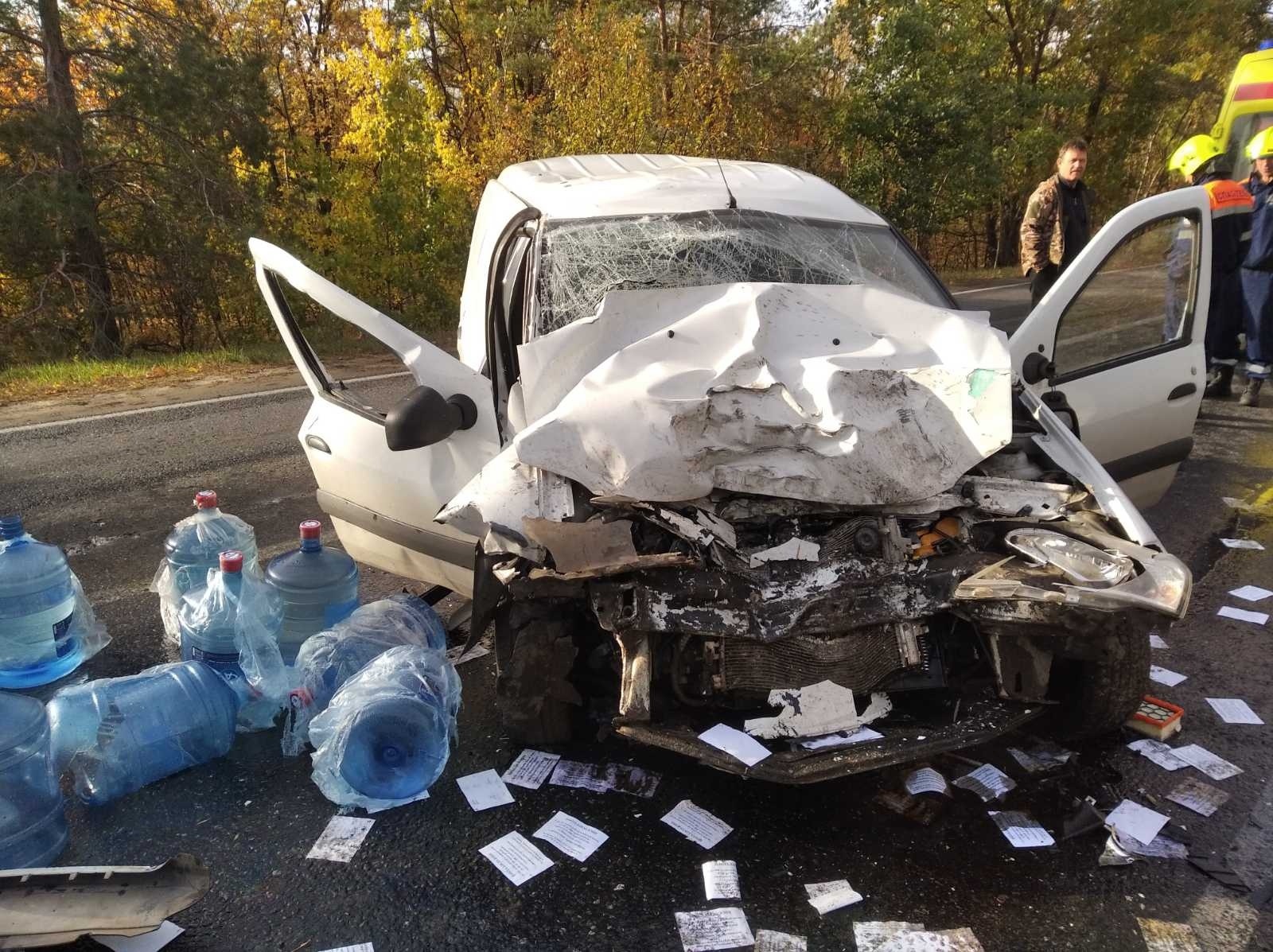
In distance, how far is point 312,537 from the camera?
3.17m

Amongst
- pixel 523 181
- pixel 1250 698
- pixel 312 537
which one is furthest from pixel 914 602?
pixel 523 181

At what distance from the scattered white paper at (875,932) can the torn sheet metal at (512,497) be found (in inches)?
48.9

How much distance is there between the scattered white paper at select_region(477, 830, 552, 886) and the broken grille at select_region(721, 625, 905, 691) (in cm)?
66

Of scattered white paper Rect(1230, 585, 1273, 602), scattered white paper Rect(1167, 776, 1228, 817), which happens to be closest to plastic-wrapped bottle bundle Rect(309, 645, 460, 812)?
scattered white paper Rect(1167, 776, 1228, 817)

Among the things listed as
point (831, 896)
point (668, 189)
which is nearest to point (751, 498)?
point (831, 896)

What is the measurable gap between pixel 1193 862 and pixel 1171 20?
24.7 m

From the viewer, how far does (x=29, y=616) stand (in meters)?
3.08

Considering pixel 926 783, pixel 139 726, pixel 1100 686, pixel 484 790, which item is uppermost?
pixel 139 726

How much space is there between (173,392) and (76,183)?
4195 mm

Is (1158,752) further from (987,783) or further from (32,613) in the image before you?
(32,613)

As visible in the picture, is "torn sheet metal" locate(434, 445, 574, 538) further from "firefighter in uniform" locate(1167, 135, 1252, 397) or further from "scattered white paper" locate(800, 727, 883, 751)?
"firefighter in uniform" locate(1167, 135, 1252, 397)

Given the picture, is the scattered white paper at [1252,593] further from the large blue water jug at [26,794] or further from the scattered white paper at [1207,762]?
the large blue water jug at [26,794]

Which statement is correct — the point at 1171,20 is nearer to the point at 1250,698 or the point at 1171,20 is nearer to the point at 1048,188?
the point at 1048,188

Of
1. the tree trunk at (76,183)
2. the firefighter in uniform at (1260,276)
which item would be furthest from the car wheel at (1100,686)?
the tree trunk at (76,183)
